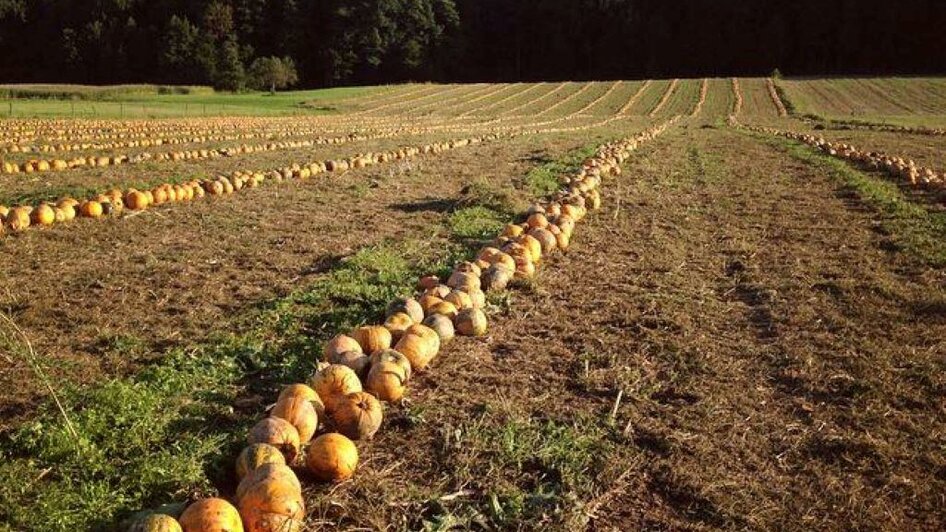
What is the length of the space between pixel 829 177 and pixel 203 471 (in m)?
14.4

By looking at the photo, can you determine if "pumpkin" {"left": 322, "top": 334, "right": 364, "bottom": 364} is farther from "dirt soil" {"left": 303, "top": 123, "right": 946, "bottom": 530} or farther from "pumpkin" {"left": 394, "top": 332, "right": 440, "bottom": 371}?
"dirt soil" {"left": 303, "top": 123, "right": 946, "bottom": 530}

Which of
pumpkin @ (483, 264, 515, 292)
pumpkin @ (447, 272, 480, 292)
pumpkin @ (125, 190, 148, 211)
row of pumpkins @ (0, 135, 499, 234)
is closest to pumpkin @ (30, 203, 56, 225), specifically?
row of pumpkins @ (0, 135, 499, 234)

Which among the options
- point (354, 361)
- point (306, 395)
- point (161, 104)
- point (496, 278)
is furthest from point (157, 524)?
point (161, 104)

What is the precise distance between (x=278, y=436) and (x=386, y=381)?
98 cm

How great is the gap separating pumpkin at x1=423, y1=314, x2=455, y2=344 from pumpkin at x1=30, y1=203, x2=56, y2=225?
6.88 meters

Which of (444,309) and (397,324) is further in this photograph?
(444,309)

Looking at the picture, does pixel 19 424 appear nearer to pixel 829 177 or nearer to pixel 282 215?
pixel 282 215

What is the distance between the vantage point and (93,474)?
3.74 metres

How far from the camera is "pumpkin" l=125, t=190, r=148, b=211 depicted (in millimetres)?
10672

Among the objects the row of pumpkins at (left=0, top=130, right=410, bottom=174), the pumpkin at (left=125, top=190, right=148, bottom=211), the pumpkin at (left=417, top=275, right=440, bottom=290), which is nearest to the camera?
the pumpkin at (left=417, top=275, right=440, bottom=290)

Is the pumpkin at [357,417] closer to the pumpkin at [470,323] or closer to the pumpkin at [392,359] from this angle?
the pumpkin at [392,359]

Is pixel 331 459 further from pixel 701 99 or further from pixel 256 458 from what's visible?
pixel 701 99

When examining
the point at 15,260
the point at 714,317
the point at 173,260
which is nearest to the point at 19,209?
the point at 15,260

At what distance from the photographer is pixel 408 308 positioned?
5.75 metres
